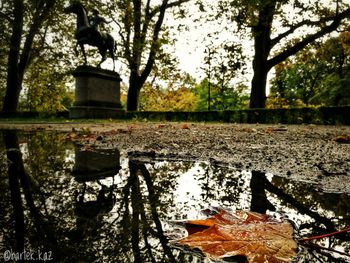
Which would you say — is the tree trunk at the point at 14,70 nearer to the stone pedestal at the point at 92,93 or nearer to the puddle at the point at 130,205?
the stone pedestal at the point at 92,93

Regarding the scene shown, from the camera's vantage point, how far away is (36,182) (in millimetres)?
1375

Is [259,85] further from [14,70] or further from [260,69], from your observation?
[14,70]

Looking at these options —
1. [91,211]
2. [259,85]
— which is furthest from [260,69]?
[91,211]

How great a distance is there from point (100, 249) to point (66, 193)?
567mm

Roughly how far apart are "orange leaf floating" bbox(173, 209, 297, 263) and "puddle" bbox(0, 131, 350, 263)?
0.04 metres

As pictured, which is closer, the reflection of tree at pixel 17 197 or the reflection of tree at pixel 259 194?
the reflection of tree at pixel 17 197

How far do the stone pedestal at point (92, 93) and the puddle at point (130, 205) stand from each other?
11.7 metres

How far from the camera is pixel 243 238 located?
31.1 inches

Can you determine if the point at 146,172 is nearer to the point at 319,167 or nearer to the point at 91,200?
the point at 91,200

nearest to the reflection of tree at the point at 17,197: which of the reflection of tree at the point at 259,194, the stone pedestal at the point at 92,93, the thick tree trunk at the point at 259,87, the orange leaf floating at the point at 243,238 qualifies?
the orange leaf floating at the point at 243,238

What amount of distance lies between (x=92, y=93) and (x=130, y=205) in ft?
42.3

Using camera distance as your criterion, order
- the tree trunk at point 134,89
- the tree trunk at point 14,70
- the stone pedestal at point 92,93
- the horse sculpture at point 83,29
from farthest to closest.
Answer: the tree trunk at point 134,89 < the tree trunk at point 14,70 < the stone pedestal at point 92,93 < the horse sculpture at point 83,29

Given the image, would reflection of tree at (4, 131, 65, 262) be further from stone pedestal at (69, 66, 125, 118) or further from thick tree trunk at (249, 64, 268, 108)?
thick tree trunk at (249, 64, 268, 108)

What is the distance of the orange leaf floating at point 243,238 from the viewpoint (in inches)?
28.5
